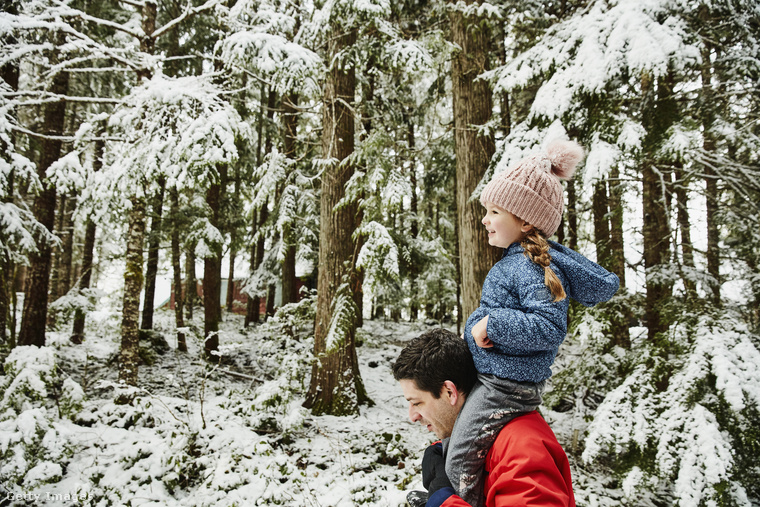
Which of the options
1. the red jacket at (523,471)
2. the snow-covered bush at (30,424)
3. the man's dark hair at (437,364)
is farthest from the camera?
the snow-covered bush at (30,424)

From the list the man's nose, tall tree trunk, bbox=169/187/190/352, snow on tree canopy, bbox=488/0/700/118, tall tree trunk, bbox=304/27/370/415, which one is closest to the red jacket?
the man's nose

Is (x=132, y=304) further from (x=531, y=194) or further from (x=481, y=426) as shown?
(x=531, y=194)

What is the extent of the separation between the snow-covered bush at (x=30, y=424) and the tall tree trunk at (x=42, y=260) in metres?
3.74

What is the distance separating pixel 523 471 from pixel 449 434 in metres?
0.47

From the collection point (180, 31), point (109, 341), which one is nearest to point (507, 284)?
point (180, 31)

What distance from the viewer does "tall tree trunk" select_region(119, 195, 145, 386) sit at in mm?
6684

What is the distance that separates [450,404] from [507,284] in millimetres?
578

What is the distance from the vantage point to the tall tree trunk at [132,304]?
21.9 ft

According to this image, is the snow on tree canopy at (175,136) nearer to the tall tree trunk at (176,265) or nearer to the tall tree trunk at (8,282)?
the tall tree trunk at (8,282)

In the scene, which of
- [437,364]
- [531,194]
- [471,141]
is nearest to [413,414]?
[437,364]

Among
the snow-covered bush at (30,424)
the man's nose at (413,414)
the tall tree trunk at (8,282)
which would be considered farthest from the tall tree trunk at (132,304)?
the man's nose at (413,414)

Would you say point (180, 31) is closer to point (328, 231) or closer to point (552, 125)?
point (328, 231)

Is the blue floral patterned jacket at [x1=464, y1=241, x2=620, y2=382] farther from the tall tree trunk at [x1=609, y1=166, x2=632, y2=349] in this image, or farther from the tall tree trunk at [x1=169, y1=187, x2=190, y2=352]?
the tall tree trunk at [x1=169, y1=187, x2=190, y2=352]

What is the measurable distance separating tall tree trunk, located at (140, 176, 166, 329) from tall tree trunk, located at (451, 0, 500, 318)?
8187 mm
